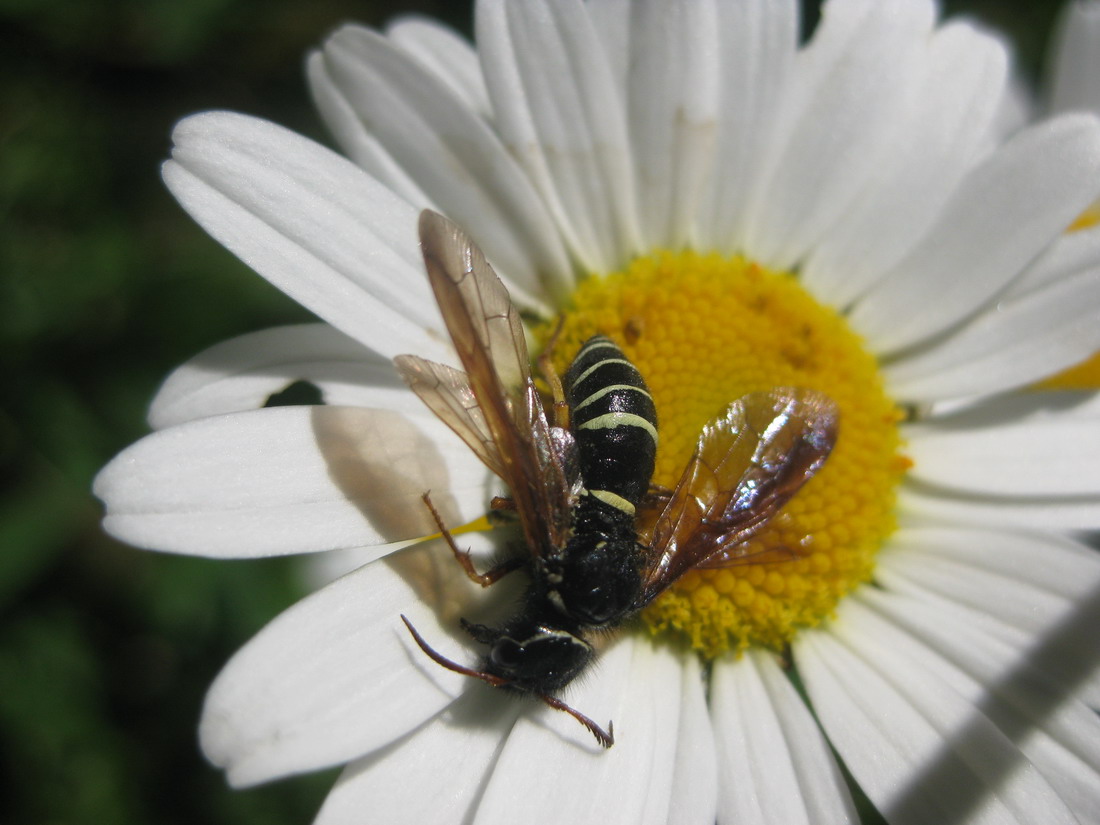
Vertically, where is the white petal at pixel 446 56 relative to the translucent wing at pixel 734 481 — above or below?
above

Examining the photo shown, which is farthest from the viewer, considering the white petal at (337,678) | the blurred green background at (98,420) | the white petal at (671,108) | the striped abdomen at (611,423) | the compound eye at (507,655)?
the blurred green background at (98,420)

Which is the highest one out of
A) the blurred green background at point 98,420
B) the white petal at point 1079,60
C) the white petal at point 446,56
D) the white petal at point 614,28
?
the white petal at point 1079,60

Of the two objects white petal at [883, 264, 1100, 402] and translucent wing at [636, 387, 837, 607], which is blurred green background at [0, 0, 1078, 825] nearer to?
translucent wing at [636, 387, 837, 607]

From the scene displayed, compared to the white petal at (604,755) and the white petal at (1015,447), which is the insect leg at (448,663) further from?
the white petal at (1015,447)

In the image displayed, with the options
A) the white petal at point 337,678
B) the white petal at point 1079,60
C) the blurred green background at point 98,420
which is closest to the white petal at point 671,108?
the white petal at point 337,678

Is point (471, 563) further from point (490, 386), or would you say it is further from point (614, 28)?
point (614, 28)

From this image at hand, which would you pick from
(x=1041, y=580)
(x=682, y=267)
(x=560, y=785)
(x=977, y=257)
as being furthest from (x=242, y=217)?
(x=1041, y=580)

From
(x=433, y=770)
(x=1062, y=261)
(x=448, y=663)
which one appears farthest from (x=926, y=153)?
(x=433, y=770)
